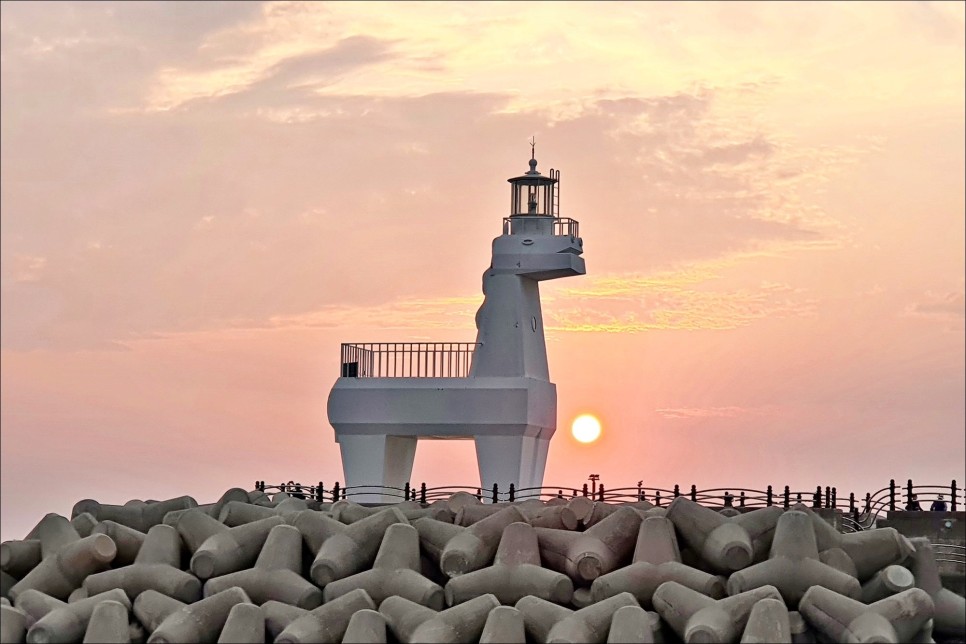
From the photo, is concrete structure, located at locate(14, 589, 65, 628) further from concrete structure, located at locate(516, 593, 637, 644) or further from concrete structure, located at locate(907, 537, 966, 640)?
concrete structure, located at locate(907, 537, 966, 640)

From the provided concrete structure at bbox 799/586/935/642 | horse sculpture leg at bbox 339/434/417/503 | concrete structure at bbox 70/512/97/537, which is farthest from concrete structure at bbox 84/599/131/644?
horse sculpture leg at bbox 339/434/417/503

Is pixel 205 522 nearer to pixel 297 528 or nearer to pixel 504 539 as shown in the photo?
pixel 297 528

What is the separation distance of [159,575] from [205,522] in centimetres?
146

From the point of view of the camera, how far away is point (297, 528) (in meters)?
22.8

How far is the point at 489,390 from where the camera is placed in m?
34.7

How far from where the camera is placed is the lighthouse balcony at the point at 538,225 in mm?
36062

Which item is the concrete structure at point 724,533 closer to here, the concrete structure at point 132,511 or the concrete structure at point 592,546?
the concrete structure at point 592,546

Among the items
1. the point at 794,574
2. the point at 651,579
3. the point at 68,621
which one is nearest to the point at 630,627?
the point at 651,579

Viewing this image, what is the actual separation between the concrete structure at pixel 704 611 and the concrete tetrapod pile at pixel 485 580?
0.08 ft

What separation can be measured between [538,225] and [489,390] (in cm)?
365

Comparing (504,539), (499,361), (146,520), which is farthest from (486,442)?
(504,539)

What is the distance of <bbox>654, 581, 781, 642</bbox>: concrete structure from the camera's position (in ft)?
62.7

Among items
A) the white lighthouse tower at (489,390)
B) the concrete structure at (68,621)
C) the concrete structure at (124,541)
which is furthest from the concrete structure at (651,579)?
the white lighthouse tower at (489,390)

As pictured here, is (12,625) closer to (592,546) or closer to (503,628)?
(503,628)
